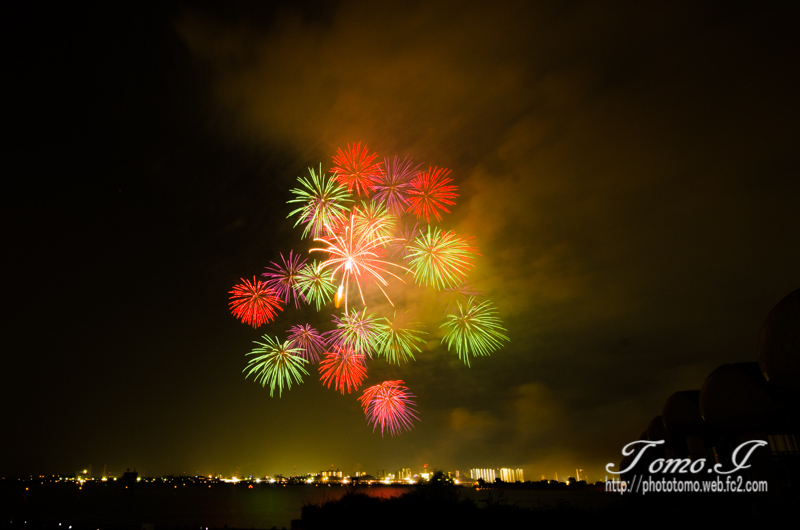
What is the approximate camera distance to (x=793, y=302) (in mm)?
14992

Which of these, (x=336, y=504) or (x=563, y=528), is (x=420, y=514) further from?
(x=336, y=504)

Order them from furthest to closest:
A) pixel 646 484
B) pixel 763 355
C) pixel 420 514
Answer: pixel 646 484, pixel 763 355, pixel 420 514

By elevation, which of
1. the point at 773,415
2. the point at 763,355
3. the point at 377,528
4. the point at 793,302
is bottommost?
the point at 377,528

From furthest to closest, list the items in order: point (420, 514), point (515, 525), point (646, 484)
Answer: point (646, 484)
point (420, 514)
point (515, 525)

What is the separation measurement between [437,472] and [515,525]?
1505 centimetres

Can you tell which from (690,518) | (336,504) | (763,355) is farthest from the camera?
(336,504)

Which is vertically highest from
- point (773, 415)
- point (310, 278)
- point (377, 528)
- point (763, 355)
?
point (310, 278)

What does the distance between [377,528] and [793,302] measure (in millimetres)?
15274

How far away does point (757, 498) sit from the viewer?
2211 centimetres

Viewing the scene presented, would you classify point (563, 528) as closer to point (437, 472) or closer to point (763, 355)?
point (763, 355)

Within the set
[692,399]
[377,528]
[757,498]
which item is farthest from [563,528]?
[692,399]

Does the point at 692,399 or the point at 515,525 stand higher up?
the point at 692,399

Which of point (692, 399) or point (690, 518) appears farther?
point (692, 399)

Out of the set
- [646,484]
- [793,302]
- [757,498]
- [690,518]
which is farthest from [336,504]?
[757,498]
